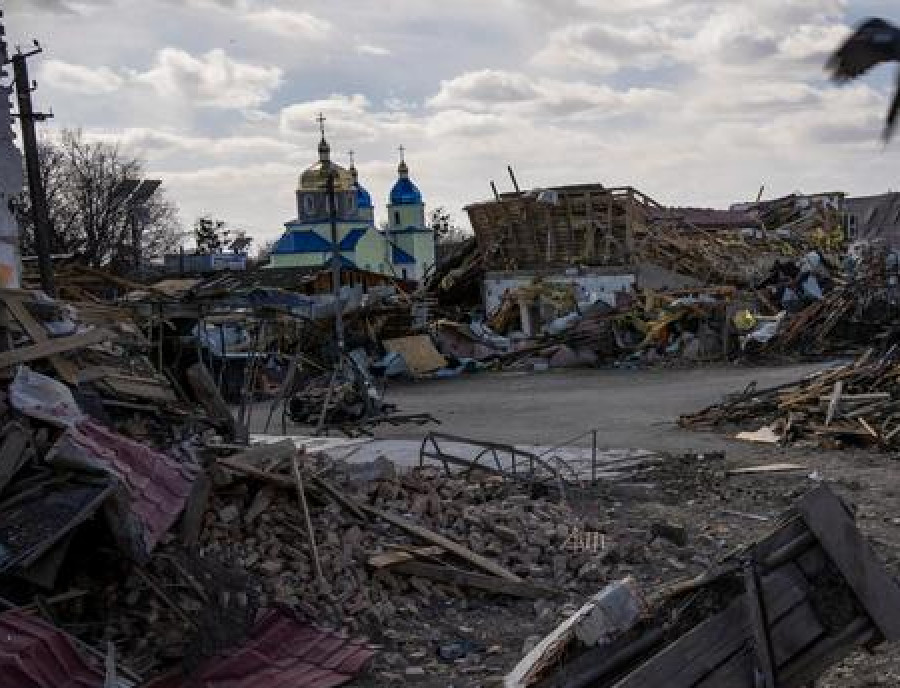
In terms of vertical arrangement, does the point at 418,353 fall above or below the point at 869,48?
below

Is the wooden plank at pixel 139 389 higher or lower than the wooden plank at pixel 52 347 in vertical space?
lower

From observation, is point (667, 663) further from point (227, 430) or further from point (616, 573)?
point (227, 430)

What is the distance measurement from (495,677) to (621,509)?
4.34 m

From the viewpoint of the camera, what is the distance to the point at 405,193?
79.5 metres

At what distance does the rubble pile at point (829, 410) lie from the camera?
13688mm

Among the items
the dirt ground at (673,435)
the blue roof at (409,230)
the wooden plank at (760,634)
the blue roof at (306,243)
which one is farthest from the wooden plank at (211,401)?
the blue roof at (409,230)

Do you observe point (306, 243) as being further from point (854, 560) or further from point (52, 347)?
point (854, 560)

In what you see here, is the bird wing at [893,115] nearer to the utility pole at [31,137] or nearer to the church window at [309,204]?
the utility pole at [31,137]

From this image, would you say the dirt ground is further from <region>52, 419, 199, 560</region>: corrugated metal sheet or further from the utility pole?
the utility pole

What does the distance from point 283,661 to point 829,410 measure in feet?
33.9

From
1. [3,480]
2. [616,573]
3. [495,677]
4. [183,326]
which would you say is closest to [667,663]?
[495,677]

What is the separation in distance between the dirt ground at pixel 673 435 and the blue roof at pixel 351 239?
42868 mm

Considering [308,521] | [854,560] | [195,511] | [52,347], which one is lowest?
[308,521]

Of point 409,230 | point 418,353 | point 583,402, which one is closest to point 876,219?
point 418,353
